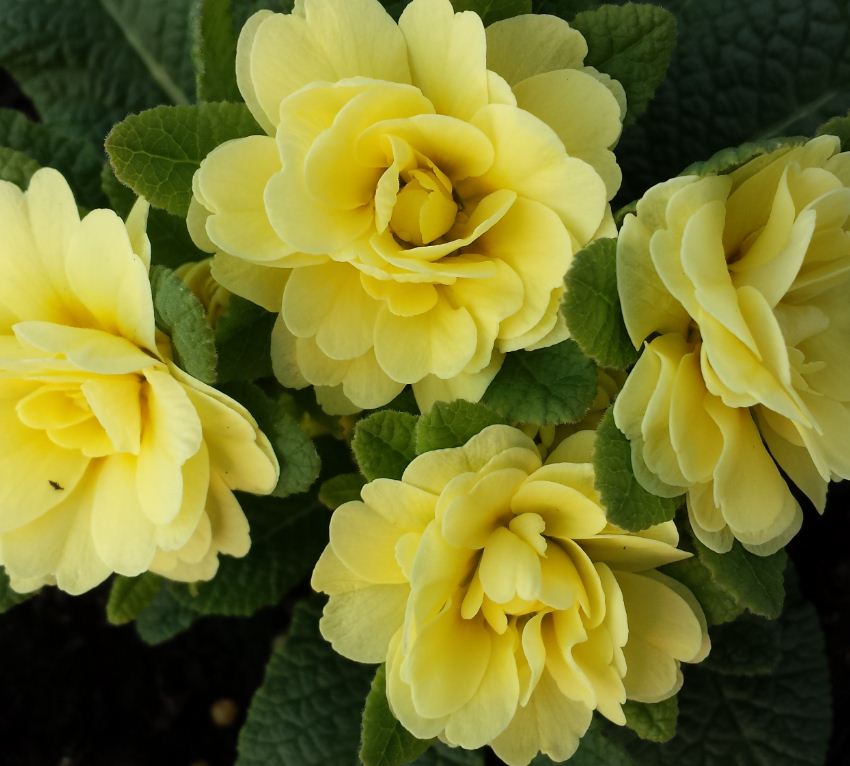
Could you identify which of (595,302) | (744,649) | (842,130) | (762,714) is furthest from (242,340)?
(762,714)

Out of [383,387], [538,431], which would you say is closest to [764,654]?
[538,431]

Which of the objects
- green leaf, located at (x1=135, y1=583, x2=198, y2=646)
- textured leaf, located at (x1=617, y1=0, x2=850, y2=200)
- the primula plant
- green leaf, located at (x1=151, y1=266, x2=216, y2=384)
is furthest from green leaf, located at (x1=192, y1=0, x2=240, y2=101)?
green leaf, located at (x1=135, y1=583, x2=198, y2=646)

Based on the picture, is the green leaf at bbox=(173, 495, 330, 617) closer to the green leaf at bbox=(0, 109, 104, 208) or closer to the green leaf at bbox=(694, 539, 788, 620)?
the green leaf at bbox=(0, 109, 104, 208)

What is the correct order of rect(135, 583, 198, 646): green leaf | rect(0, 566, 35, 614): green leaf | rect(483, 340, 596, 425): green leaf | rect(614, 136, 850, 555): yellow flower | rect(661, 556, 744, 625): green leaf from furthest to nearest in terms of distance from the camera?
rect(135, 583, 198, 646): green leaf < rect(0, 566, 35, 614): green leaf < rect(661, 556, 744, 625): green leaf < rect(483, 340, 596, 425): green leaf < rect(614, 136, 850, 555): yellow flower

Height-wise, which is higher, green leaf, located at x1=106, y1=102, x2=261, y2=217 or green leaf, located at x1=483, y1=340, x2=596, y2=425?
green leaf, located at x1=106, y1=102, x2=261, y2=217

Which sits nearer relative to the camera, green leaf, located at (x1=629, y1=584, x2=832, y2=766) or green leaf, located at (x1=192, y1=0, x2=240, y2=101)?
green leaf, located at (x1=192, y1=0, x2=240, y2=101)

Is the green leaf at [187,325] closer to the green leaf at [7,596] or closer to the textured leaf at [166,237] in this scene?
the textured leaf at [166,237]

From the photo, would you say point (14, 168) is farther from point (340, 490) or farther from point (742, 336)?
point (742, 336)

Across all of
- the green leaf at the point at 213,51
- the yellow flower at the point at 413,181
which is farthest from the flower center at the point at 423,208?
the green leaf at the point at 213,51

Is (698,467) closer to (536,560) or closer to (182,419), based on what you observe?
(536,560)
